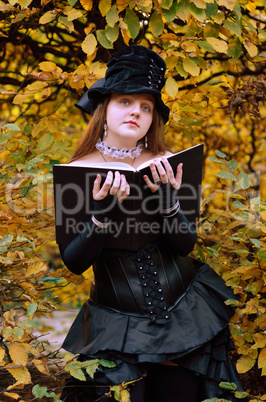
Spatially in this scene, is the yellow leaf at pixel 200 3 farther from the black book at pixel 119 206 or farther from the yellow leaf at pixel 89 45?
the black book at pixel 119 206

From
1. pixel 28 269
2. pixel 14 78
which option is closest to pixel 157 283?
pixel 28 269

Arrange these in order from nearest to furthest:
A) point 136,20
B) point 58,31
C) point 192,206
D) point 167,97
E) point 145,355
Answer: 1. point 145,355
2. point 192,206
3. point 136,20
4. point 167,97
5. point 58,31

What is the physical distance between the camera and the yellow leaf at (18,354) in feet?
5.57

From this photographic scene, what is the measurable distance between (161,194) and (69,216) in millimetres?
317

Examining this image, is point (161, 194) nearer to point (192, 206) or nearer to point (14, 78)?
point (192, 206)

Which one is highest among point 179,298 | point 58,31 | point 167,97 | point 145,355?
point 58,31

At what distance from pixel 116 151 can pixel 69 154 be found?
73 cm

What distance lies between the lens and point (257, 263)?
1.99 metres

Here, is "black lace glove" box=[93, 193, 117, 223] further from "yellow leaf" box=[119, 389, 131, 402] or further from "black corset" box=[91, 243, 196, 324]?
"yellow leaf" box=[119, 389, 131, 402]

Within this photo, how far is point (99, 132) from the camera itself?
1854mm

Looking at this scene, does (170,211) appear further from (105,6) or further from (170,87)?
(105,6)

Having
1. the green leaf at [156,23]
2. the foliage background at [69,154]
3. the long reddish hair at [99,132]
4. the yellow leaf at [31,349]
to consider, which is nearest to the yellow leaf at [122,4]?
the foliage background at [69,154]

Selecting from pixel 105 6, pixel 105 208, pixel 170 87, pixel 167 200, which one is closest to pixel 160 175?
pixel 167 200

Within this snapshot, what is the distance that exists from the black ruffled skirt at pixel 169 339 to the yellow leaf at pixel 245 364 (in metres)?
0.10
